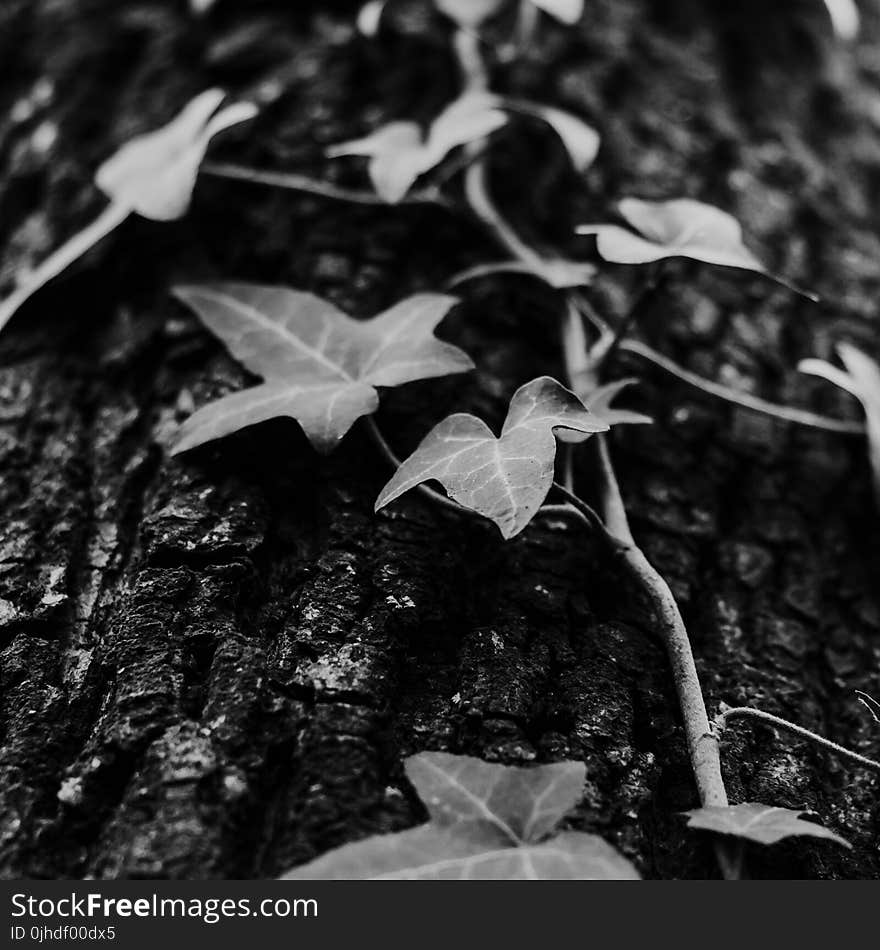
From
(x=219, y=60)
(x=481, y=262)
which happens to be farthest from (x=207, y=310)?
(x=219, y=60)

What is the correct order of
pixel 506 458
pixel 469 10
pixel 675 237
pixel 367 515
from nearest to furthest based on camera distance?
pixel 506 458 → pixel 367 515 → pixel 675 237 → pixel 469 10

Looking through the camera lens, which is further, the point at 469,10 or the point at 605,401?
the point at 469,10

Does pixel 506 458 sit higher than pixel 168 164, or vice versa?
pixel 168 164

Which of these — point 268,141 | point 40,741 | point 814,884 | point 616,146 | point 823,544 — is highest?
point 268,141

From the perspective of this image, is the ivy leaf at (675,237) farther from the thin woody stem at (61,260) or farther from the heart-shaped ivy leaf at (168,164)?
the thin woody stem at (61,260)

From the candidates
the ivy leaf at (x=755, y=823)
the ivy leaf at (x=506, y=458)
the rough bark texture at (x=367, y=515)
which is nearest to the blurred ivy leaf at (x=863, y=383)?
the rough bark texture at (x=367, y=515)

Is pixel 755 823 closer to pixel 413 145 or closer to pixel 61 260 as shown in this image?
pixel 413 145

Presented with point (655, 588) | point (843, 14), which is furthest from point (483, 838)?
point (843, 14)

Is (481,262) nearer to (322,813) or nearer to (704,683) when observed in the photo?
(704,683)
